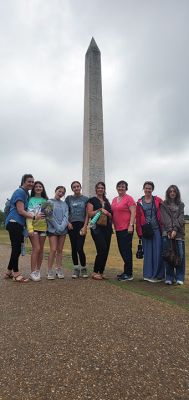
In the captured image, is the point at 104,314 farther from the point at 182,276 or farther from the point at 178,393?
the point at 182,276

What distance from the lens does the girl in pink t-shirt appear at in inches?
296

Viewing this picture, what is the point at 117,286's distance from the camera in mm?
6539

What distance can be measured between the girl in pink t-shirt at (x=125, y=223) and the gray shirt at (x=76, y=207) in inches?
26.4

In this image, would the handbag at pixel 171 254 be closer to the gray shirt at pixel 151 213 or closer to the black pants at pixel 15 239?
the gray shirt at pixel 151 213

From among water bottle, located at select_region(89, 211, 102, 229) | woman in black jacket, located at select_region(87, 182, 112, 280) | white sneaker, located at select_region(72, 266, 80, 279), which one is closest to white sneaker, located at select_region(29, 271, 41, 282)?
white sneaker, located at select_region(72, 266, 80, 279)

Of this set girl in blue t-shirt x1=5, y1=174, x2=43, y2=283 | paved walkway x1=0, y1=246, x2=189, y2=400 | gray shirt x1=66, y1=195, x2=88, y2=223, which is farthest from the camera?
gray shirt x1=66, y1=195, x2=88, y2=223

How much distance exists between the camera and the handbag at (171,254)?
7082mm

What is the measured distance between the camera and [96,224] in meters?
7.27

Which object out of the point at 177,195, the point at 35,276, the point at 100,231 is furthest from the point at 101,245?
the point at 177,195

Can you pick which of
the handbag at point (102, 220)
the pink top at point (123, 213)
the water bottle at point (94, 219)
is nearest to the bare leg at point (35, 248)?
the water bottle at point (94, 219)

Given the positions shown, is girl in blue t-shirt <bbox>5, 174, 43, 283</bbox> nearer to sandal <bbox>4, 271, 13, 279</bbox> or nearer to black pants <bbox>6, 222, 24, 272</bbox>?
black pants <bbox>6, 222, 24, 272</bbox>

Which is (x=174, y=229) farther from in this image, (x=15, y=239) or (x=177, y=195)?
(x=15, y=239)

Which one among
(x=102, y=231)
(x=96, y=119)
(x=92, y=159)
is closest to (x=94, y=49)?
(x=96, y=119)

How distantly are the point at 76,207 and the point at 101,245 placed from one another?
36.6 inches
